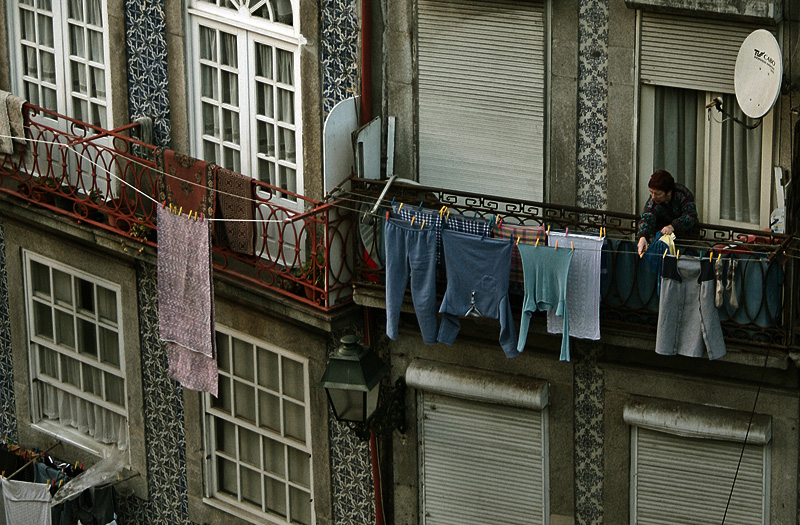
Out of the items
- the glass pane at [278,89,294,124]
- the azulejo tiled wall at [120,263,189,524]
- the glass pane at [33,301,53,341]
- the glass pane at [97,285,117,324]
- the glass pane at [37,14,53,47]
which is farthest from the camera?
the glass pane at [33,301,53,341]

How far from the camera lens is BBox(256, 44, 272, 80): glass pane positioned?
16250 mm

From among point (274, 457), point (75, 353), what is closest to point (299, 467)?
point (274, 457)

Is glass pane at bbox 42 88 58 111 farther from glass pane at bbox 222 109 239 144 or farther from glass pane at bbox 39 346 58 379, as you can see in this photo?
glass pane at bbox 39 346 58 379

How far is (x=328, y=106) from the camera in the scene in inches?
620

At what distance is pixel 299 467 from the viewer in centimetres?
1714

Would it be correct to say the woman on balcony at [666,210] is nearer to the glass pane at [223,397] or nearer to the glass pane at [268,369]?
the glass pane at [268,369]

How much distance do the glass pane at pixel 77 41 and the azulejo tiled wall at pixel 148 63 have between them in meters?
0.77

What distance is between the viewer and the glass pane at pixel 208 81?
16.8m

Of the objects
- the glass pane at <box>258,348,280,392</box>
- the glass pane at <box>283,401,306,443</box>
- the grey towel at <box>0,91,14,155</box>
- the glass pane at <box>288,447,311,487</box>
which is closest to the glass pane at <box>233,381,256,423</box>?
the glass pane at <box>258,348,280,392</box>

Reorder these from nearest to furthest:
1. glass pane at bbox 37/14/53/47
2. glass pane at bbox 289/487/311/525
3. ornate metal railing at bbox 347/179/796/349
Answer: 1. ornate metal railing at bbox 347/179/796/349
2. glass pane at bbox 289/487/311/525
3. glass pane at bbox 37/14/53/47

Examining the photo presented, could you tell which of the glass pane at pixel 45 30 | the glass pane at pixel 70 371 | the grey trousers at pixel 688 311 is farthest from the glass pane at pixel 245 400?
the grey trousers at pixel 688 311

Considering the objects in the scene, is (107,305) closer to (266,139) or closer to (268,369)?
(268,369)

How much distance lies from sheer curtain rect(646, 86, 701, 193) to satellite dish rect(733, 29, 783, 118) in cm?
73

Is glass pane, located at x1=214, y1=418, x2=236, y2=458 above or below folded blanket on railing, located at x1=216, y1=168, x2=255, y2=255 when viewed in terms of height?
below
